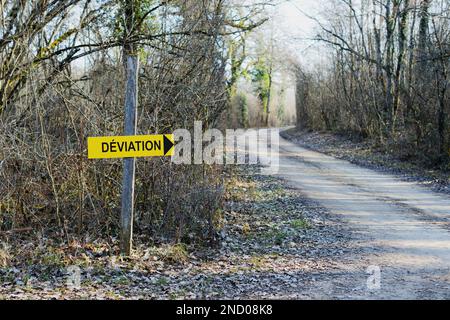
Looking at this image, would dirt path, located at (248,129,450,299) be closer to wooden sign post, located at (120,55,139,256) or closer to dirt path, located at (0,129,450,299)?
dirt path, located at (0,129,450,299)

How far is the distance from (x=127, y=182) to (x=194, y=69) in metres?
3.50

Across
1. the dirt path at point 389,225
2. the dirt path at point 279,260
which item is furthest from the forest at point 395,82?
the dirt path at point 279,260

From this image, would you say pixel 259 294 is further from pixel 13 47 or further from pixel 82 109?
pixel 13 47

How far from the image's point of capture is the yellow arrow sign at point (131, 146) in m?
6.16

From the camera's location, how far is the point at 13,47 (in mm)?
8031

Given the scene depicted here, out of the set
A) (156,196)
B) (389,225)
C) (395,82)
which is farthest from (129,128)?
(395,82)

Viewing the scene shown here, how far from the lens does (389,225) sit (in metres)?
8.44

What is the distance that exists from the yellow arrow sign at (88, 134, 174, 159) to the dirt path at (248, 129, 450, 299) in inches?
112

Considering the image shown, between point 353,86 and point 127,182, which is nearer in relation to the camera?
point 127,182

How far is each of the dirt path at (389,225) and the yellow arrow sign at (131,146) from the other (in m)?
2.84

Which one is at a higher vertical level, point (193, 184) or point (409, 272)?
point (193, 184)

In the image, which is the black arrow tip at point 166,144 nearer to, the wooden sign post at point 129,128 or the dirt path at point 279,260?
the wooden sign post at point 129,128

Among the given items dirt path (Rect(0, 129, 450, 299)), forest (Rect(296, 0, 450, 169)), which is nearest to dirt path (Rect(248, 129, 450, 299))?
dirt path (Rect(0, 129, 450, 299))
